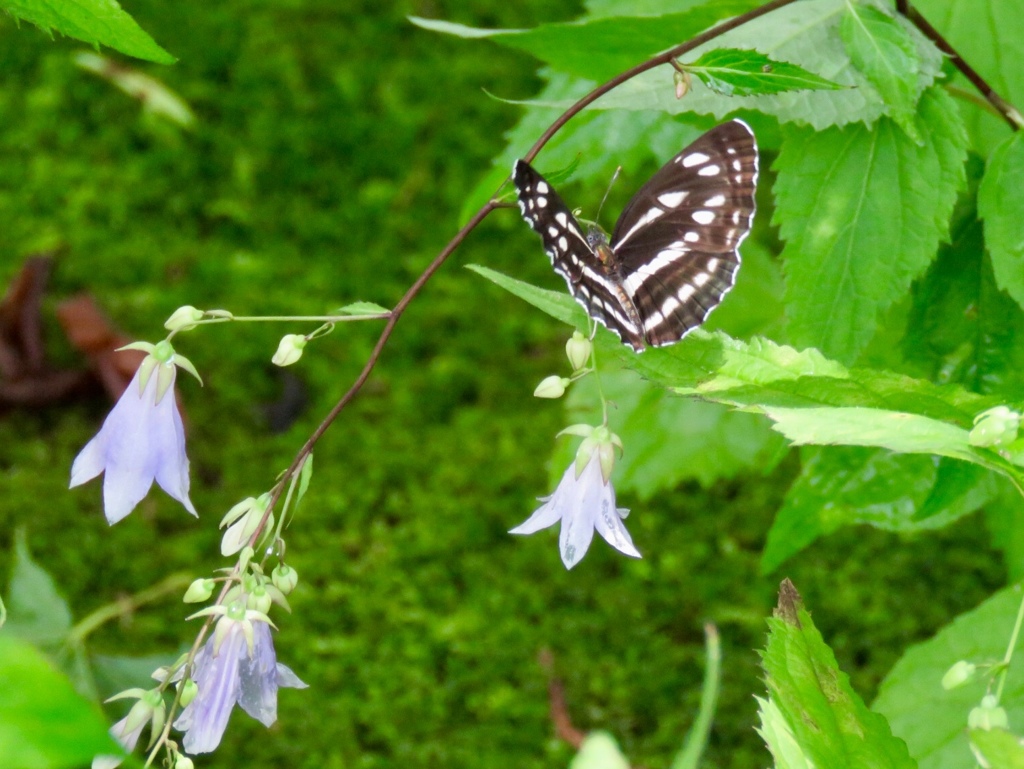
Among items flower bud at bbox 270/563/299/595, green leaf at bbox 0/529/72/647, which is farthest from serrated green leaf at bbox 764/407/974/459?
green leaf at bbox 0/529/72/647

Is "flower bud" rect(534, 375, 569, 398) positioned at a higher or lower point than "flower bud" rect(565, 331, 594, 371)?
lower

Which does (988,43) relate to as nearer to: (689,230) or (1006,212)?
(1006,212)

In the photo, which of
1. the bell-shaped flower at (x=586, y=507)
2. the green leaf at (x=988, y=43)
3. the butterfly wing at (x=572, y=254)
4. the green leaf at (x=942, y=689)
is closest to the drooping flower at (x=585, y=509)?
the bell-shaped flower at (x=586, y=507)

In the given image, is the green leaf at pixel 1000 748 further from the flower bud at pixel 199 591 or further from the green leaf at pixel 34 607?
the green leaf at pixel 34 607

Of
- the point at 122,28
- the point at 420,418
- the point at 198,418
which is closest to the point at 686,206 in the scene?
the point at 122,28

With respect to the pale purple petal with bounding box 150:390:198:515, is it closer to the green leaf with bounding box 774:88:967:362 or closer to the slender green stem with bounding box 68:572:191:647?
the green leaf with bounding box 774:88:967:362

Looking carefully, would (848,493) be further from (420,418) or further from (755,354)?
(420,418)
